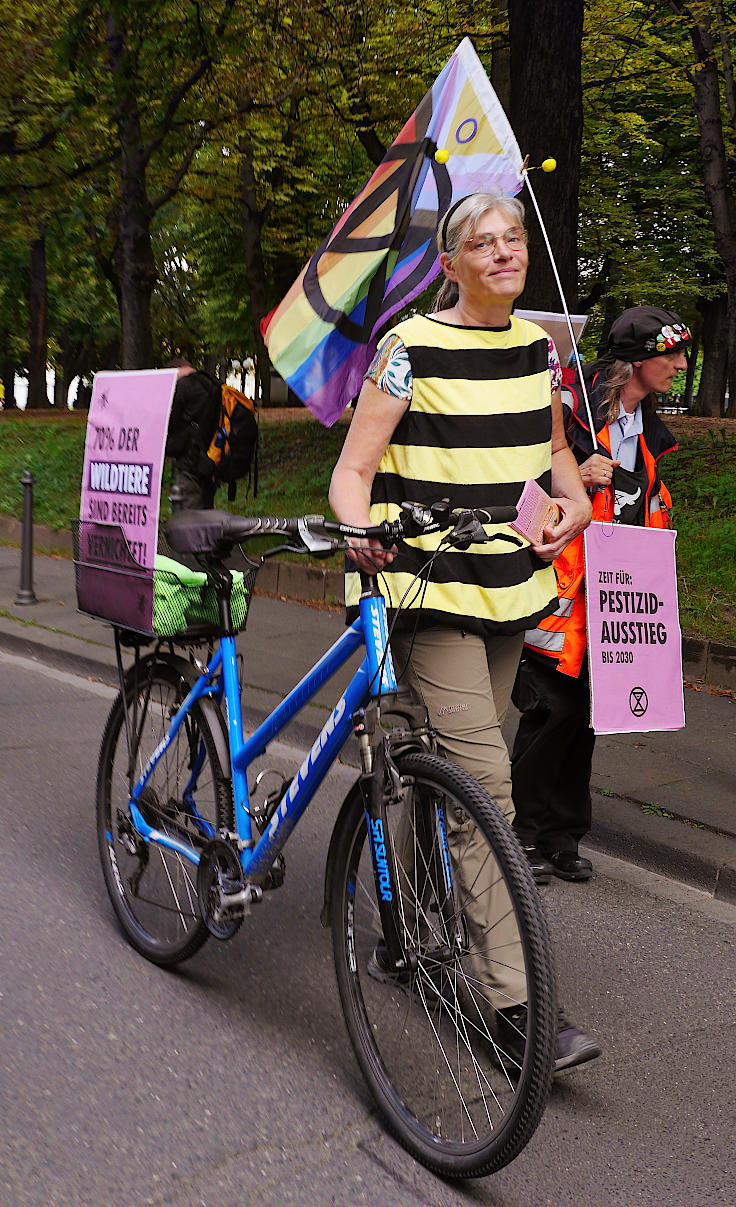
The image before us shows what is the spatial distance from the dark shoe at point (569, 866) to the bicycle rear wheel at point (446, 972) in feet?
5.88

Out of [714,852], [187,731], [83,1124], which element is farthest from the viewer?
[714,852]

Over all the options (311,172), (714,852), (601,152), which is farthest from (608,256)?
(714,852)

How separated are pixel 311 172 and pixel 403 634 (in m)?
21.4

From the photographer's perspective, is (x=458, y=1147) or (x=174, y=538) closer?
(x=458, y=1147)

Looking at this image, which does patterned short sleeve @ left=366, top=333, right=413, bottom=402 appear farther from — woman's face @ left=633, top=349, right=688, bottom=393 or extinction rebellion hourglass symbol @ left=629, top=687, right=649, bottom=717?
extinction rebellion hourglass symbol @ left=629, top=687, right=649, bottom=717

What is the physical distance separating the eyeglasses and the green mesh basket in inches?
40.8

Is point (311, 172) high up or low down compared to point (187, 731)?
up

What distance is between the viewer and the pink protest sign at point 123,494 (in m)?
3.46

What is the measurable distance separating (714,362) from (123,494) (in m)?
25.4

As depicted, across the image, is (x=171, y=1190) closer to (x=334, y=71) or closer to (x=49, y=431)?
(x=334, y=71)

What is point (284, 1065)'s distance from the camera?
321cm

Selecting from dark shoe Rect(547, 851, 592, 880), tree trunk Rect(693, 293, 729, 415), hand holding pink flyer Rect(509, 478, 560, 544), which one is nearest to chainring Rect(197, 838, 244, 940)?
hand holding pink flyer Rect(509, 478, 560, 544)

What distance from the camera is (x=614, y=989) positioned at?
376 cm

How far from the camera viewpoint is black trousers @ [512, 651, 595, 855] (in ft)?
14.7
